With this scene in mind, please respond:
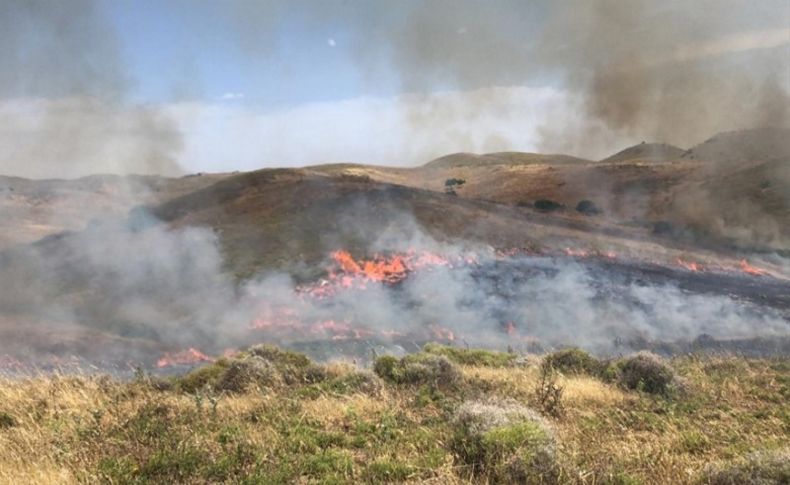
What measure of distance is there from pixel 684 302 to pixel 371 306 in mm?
16433

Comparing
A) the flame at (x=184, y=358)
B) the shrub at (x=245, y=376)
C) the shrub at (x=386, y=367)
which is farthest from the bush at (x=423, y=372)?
the flame at (x=184, y=358)

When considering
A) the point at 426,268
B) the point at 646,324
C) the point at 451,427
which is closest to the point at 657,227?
the point at 646,324

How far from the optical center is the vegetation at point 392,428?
19.8 feet

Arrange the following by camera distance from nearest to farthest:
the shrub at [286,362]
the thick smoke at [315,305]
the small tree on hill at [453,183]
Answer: the shrub at [286,362], the thick smoke at [315,305], the small tree on hill at [453,183]

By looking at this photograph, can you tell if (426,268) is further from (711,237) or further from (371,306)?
Answer: (711,237)

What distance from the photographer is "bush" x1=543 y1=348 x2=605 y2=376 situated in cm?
1448

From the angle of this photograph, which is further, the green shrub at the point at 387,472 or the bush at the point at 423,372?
the bush at the point at 423,372

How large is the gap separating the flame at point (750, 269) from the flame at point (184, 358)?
33.7m

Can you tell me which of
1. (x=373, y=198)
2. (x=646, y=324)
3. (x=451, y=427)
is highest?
(x=373, y=198)

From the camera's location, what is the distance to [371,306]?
2600cm

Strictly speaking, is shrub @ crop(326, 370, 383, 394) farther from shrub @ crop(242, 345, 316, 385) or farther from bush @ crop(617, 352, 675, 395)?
bush @ crop(617, 352, 675, 395)

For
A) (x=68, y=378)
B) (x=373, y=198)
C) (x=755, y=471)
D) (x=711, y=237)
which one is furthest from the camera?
(x=711, y=237)

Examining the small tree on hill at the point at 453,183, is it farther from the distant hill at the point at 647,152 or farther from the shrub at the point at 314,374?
the shrub at the point at 314,374

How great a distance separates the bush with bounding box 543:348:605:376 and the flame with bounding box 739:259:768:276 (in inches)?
1037
